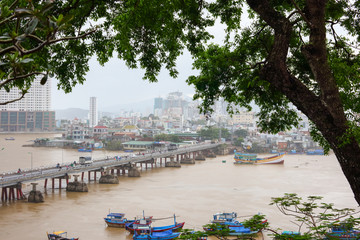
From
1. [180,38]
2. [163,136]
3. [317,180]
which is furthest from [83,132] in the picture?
[180,38]

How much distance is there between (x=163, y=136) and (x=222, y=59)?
148ft

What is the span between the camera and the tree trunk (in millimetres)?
2574

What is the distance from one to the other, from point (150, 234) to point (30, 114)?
6583 centimetres

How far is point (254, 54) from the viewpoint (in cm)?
445

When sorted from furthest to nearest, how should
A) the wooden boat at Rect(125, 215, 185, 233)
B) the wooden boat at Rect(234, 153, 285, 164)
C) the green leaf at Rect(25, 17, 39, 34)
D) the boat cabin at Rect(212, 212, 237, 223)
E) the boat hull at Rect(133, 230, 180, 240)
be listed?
the wooden boat at Rect(234, 153, 285, 164) → the boat cabin at Rect(212, 212, 237, 223) → the wooden boat at Rect(125, 215, 185, 233) → the boat hull at Rect(133, 230, 180, 240) → the green leaf at Rect(25, 17, 39, 34)

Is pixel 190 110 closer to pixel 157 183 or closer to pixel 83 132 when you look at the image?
pixel 83 132

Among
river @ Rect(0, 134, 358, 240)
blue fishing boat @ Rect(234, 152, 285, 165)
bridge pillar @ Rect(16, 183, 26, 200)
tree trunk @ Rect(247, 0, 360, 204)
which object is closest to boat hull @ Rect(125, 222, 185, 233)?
river @ Rect(0, 134, 358, 240)

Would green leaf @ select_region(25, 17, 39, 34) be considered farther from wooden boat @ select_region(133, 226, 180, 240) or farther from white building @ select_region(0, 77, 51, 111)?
white building @ select_region(0, 77, 51, 111)

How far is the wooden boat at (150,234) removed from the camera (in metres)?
10.5

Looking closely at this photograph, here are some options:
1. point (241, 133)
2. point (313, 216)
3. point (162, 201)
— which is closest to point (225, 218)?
point (162, 201)

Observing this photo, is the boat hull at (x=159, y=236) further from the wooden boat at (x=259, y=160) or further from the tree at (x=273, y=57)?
the wooden boat at (x=259, y=160)

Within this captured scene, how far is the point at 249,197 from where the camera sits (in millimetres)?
16641

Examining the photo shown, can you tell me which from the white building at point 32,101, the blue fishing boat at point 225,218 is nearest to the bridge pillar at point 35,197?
the blue fishing boat at point 225,218

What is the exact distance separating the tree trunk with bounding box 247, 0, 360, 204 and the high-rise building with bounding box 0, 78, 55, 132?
6488cm
